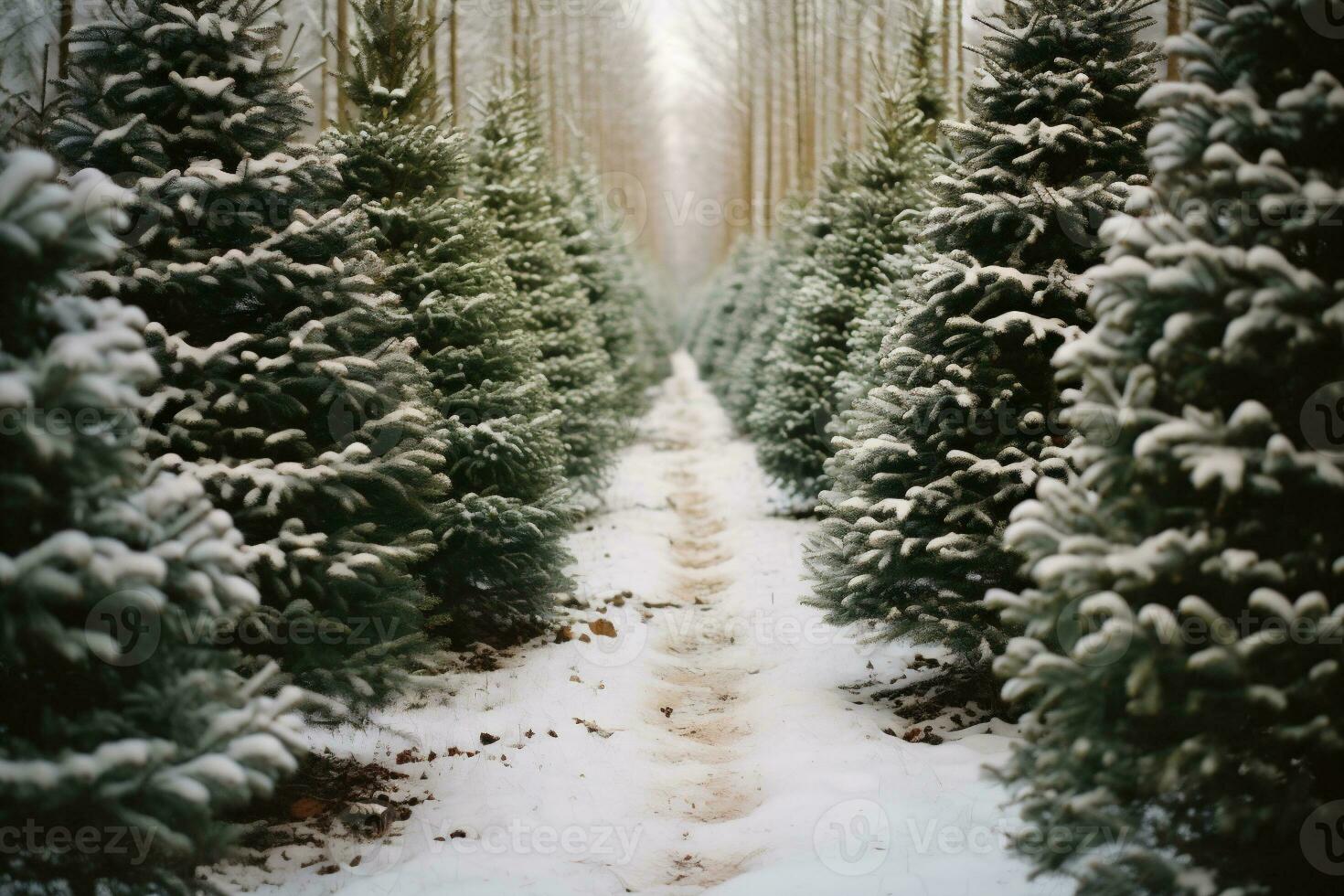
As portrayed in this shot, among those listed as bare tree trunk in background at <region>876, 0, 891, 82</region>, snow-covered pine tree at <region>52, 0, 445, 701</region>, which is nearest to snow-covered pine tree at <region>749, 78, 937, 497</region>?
snow-covered pine tree at <region>52, 0, 445, 701</region>

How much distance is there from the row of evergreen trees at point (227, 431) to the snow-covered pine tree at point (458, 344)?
3 cm

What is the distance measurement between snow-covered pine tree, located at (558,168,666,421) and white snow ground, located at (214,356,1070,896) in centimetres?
791

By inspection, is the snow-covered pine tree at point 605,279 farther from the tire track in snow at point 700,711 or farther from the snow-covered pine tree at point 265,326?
the snow-covered pine tree at point 265,326

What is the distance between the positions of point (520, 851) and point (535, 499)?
3491 mm

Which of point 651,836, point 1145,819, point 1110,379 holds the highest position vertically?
point 1110,379

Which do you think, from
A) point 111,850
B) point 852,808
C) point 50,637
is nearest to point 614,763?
point 852,808

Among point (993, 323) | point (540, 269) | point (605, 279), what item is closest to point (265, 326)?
point (993, 323)

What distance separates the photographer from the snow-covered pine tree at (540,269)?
1120cm

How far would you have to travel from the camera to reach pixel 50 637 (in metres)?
3.15

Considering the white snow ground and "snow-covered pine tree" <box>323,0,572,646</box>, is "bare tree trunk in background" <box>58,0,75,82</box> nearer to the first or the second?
"snow-covered pine tree" <box>323,0,572,646</box>

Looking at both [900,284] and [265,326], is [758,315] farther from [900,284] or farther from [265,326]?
[265,326]

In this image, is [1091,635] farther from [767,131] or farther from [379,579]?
[767,131]

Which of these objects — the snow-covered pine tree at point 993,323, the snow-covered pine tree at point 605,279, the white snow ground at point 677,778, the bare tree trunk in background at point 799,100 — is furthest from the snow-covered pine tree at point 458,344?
the bare tree trunk in background at point 799,100

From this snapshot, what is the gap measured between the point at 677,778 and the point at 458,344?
406 cm
